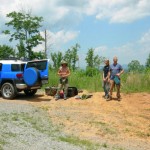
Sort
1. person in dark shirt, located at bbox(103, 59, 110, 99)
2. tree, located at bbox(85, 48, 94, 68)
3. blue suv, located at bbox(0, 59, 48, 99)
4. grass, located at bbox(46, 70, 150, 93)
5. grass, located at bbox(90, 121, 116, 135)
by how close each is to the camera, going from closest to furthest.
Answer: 1. grass, located at bbox(90, 121, 116, 135)
2. person in dark shirt, located at bbox(103, 59, 110, 99)
3. blue suv, located at bbox(0, 59, 48, 99)
4. grass, located at bbox(46, 70, 150, 93)
5. tree, located at bbox(85, 48, 94, 68)

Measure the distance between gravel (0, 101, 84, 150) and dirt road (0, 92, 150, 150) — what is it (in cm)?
53

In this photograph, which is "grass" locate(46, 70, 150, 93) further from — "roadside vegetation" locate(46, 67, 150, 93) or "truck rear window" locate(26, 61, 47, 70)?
"truck rear window" locate(26, 61, 47, 70)

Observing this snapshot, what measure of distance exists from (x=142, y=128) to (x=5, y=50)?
109 ft

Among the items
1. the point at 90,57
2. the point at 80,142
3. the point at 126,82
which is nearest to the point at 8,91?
the point at 126,82

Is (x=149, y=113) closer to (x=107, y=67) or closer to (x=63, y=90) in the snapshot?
(x=107, y=67)

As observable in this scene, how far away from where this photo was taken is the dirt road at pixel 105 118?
10.8 metres

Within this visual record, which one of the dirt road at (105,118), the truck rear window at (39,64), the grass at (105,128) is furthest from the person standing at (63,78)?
the grass at (105,128)

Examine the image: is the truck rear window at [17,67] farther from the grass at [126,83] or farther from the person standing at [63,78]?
the grass at [126,83]

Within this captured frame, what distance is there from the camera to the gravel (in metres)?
8.64

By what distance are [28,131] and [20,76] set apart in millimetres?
7630

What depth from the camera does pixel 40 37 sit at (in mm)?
37625

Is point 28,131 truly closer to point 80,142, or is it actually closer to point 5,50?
point 80,142

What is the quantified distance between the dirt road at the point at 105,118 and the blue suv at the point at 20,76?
65cm

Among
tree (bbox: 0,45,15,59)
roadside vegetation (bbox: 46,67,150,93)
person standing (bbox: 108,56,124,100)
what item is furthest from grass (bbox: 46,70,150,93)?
tree (bbox: 0,45,15,59)
